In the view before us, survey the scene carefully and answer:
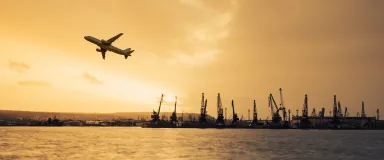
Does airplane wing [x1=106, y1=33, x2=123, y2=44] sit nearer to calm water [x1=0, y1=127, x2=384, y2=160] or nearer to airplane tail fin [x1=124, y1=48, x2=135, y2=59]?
airplane tail fin [x1=124, y1=48, x2=135, y2=59]

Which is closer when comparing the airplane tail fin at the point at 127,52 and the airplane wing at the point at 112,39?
the airplane wing at the point at 112,39

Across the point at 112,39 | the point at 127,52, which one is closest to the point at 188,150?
the point at 127,52

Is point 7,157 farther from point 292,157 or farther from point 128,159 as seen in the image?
point 292,157

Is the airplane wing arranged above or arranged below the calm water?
above

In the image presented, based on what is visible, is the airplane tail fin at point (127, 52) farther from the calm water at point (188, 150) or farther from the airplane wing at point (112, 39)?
the calm water at point (188, 150)

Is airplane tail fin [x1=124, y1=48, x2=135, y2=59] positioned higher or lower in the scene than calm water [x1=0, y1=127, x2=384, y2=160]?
higher

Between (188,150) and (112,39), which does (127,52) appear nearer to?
(112,39)

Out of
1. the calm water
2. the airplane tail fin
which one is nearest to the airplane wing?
the airplane tail fin

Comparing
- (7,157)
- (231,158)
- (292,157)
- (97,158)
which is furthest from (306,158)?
(7,157)

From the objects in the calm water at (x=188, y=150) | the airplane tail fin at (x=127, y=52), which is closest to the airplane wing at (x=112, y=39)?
the airplane tail fin at (x=127, y=52)

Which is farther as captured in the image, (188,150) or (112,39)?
(188,150)

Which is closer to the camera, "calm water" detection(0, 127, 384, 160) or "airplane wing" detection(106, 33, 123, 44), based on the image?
"airplane wing" detection(106, 33, 123, 44)

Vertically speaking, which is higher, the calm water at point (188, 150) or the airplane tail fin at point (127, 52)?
the airplane tail fin at point (127, 52)
